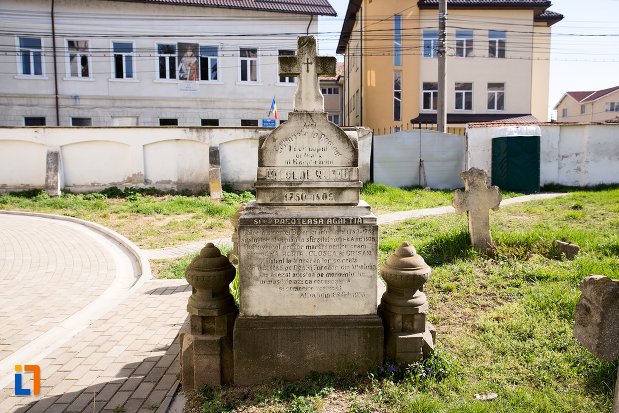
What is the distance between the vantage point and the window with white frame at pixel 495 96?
97.5ft

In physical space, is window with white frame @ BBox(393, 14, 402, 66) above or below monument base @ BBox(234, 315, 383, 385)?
above

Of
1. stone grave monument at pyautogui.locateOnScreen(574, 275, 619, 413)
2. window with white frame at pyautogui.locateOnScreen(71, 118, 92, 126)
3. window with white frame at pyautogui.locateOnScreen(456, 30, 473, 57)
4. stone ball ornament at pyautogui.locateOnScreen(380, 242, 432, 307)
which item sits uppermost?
window with white frame at pyautogui.locateOnScreen(456, 30, 473, 57)

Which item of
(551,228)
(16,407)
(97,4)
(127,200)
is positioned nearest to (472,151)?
(551,228)

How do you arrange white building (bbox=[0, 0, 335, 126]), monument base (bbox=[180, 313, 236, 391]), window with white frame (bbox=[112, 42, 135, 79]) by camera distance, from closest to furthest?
monument base (bbox=[180, 313, 236, 391]) < white building (bbox=[0, 0, 335, 126]) < window with white frame (bbox=[112, 42, 135, 79])

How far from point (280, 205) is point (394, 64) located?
1037 inches

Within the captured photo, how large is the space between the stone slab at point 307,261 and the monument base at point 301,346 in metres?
0.10

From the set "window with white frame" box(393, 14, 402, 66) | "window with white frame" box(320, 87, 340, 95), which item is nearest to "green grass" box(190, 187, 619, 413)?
"window with white frame" box(393, 14, 402, 66)

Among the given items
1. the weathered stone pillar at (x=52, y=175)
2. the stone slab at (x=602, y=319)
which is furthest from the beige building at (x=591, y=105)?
the stone slab at (x=602, y=319)

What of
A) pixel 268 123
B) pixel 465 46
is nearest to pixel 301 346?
pixel 268 123

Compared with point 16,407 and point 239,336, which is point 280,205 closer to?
point 239,336

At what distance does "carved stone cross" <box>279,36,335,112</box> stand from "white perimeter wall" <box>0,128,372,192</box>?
1273cm

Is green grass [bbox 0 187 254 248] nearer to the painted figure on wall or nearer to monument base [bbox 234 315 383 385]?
monument base [bbox 234 315 383 385]

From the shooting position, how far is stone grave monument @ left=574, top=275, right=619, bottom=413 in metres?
2.08

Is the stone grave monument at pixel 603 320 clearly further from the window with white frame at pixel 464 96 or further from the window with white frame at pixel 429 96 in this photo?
the window with white frame at pixel 464 96
